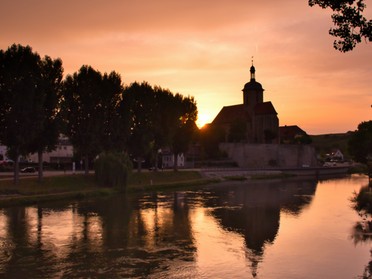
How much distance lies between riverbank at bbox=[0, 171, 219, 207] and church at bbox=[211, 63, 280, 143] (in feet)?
197

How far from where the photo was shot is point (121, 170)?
5406 cm

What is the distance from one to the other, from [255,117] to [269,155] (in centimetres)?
2253

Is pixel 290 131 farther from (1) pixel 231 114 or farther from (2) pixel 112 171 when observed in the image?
(2) pixel 112 171

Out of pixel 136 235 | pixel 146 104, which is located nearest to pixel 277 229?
pixel 136 235

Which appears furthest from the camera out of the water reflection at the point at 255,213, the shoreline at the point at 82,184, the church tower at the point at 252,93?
the church tower at the point at 252,93

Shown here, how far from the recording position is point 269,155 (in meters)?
110

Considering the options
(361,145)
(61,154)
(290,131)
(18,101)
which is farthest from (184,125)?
(290,131)

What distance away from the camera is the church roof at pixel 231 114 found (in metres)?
130

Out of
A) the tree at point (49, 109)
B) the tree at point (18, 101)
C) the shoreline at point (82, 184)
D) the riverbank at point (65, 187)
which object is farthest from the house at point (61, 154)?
the tree at point (18, 101)

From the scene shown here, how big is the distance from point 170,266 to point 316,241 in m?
10.4

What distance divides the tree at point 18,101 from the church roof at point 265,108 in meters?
89.7

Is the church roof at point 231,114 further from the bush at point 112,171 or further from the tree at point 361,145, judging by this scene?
the bush at point 112,171

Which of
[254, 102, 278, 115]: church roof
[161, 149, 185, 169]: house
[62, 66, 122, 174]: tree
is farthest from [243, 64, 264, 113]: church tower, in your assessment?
[62, 66, 122, 174]: tree

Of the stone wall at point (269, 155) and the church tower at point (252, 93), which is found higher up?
the church tower at point (252, 93)
